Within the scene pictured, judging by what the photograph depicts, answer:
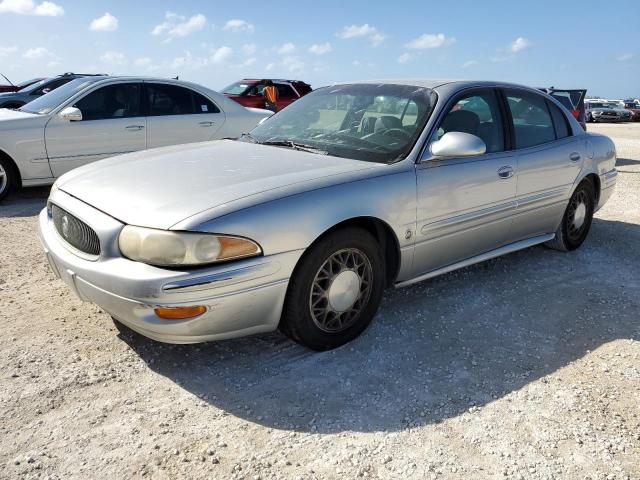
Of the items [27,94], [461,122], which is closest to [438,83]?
[461,122]

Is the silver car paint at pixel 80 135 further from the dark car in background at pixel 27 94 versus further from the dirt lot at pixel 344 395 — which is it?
the dark car in background at pixel 27 94

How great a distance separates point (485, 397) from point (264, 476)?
1168mm

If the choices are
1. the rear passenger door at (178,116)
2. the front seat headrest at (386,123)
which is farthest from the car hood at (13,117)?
the front seat headrest at (386,123)

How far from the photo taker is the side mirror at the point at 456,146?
324 cm

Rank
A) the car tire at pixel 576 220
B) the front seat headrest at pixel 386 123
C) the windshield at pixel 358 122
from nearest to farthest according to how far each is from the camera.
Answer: the windshield at pixel 358 122
the front seat headrest at pixel 386 123
the car tire at pixel 576 220

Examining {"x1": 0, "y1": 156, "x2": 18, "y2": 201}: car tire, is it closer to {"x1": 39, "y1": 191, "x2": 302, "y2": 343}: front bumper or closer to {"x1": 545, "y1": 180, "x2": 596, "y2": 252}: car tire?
{"x1": 39, "y1": 191, "x2": 302, "y2": 343}: front bumper

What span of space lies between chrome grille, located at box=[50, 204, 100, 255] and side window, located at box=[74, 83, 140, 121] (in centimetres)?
381

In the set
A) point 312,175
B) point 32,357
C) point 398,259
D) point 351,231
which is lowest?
point 32,357

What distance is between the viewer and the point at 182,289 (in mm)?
2412

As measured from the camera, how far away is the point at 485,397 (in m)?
2.69

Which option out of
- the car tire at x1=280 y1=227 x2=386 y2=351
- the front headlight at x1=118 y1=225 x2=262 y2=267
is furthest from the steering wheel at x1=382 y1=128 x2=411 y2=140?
the front headlight at x1=118 y1=225 x2=262 y2=267

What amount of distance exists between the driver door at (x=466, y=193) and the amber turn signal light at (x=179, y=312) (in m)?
1.42

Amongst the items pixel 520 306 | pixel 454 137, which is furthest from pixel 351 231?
pixel 520 306

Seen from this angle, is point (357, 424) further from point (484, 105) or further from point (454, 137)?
point (484, 105)
